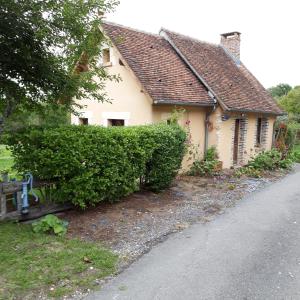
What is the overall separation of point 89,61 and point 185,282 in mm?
4727

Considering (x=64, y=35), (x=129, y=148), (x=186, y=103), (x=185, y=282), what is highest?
(x=64, y=35)

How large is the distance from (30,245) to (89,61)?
12.5 ft

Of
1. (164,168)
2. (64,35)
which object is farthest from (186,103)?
(64,35)

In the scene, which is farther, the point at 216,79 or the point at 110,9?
the point at 216,79

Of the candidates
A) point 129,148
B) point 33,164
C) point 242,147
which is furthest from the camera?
point 242,147

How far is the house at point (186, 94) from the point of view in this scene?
1125 cm

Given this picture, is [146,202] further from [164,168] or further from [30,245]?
[30,245]

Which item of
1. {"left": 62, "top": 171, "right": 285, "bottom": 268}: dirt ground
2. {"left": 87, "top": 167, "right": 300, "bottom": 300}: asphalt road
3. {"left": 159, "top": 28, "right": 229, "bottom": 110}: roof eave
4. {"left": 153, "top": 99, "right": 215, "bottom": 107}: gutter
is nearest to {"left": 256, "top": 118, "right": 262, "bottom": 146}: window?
{"left": 159, "top": 28, "right": 229, "bottom": 110}: roof eave

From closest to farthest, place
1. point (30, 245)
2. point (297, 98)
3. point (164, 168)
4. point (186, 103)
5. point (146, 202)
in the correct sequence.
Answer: point (30, 245) < point (146, 202) < point (164, 168) < point (186, 103) < point (297, 98)

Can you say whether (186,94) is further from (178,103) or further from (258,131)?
(258,131)

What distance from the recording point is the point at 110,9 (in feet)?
19.4

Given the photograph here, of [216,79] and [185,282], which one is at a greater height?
[216,79]

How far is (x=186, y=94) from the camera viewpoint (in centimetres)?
1192

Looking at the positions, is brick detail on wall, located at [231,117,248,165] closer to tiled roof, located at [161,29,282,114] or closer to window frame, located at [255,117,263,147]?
tiled roof, located at [161,29,282,114]
